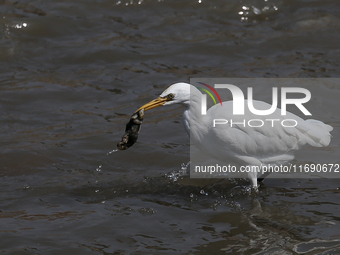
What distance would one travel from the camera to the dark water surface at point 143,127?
19.6 feet

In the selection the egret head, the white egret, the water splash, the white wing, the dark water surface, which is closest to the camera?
the dark water surface

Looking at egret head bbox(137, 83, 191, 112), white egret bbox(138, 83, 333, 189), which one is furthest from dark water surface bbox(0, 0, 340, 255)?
egret head bbox(137, 83, 191, 112)

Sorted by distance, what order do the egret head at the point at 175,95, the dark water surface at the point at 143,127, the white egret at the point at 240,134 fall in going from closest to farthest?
1. the dark water surface at the point at 143,127
2. the egret head at the point at 175,95
3. the white egret at the point at 240,134

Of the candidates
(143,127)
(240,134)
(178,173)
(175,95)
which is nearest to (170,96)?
(175,95)

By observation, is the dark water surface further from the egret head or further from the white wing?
the egret head

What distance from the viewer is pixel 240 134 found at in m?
6.70

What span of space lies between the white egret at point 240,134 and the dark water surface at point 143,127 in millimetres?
527

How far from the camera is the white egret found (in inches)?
255

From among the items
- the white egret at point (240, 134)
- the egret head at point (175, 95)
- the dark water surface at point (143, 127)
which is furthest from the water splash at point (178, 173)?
the egret head at point (175, 95)

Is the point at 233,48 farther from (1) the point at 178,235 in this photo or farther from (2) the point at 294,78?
(1) the point at 178,235

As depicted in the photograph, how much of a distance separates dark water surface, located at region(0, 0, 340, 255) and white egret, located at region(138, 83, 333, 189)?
1.73 ft

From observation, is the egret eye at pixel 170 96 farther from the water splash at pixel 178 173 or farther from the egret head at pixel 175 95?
the water splash at pixel 178 173

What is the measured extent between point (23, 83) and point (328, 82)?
19.6 feet

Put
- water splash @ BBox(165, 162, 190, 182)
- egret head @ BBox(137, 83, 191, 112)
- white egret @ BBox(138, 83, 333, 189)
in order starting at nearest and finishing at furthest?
egret head @ BBox(137, 83, 191, 112)
white egret @ BBox(138, 83, 333, 189)
water splash @ BBox(165, 162, 190, 182)
